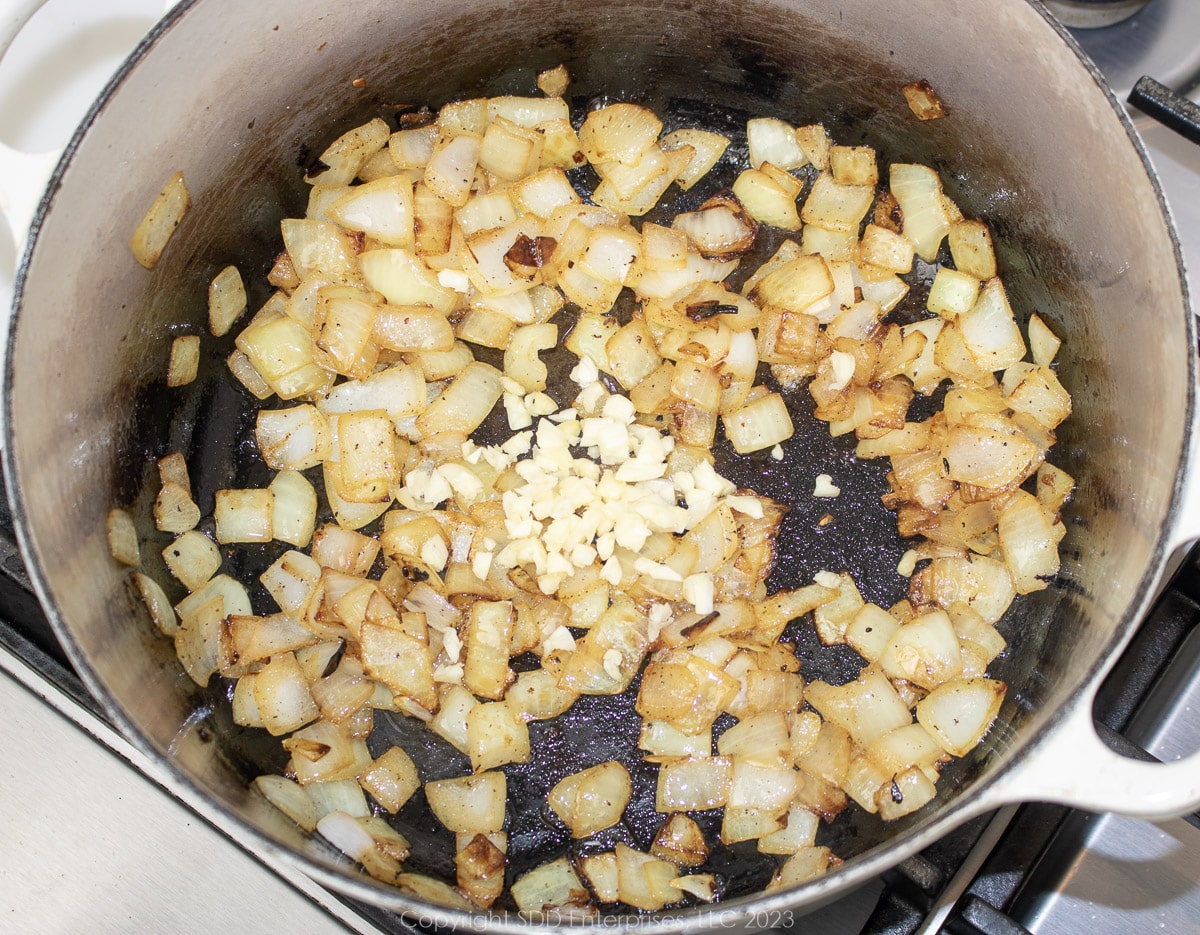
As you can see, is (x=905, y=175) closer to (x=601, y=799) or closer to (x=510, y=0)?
(x=510, y=0)

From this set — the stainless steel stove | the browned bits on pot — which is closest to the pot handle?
the stainless steel stove

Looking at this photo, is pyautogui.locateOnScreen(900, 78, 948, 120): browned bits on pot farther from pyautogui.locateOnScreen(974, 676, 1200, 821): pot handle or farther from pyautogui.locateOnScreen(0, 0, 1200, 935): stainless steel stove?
pyautogui.locateOnScreen(974, 676, 1200, 821): pot handle

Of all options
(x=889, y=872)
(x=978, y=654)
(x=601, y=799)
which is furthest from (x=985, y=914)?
(x=601, y=799)

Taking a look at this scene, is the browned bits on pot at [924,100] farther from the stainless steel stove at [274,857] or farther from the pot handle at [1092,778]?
the pot handle at [1092,778]

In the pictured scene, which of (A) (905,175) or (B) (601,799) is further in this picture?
(A) (905,175)

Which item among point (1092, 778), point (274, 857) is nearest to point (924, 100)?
point (1092, 778)
